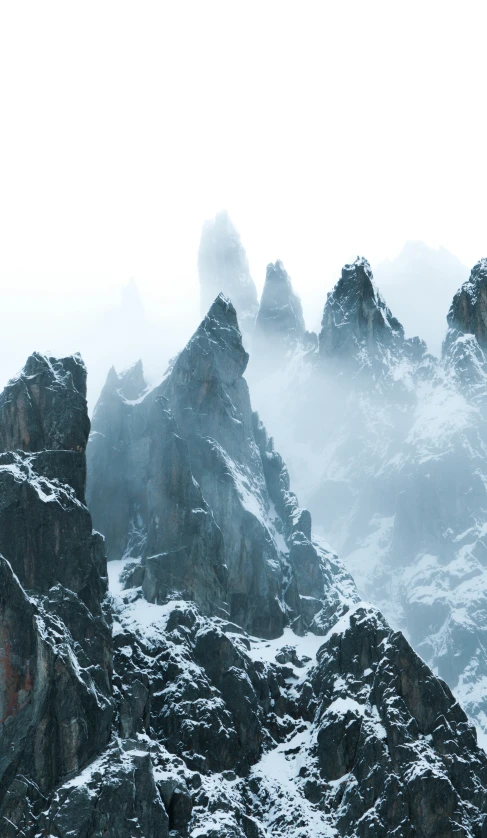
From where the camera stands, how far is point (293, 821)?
153500 millimetres

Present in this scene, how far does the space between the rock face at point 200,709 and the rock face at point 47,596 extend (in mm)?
285

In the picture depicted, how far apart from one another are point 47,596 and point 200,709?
35.2 metres

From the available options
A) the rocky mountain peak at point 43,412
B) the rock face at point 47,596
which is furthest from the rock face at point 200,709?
the rocky mountain peak at point 43,412

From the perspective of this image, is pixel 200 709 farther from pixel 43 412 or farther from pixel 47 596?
pixel 43 412

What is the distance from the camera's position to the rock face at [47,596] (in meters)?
123

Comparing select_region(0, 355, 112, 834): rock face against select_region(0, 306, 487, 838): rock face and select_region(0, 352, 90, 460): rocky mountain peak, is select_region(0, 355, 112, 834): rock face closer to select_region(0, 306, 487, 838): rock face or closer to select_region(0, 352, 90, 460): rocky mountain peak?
select_region(0, 352, 90, 460): rocky mountain peak

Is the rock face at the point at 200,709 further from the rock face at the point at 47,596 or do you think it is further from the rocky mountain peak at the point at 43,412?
the rocky mountain peak at the point at 43,412

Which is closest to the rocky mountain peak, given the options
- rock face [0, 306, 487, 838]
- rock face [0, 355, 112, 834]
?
rock face [0, 355, 112, 834]

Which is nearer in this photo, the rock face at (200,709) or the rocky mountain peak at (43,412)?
the rock face at (200,709)

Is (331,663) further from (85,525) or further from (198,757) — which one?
(85,525)

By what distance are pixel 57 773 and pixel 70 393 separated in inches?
2471

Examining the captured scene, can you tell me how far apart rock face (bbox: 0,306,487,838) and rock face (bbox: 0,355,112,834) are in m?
0.28

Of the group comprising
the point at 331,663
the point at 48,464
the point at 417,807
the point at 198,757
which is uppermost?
the point at 48,464

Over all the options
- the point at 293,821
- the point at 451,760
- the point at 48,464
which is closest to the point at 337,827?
the point at 293,821
